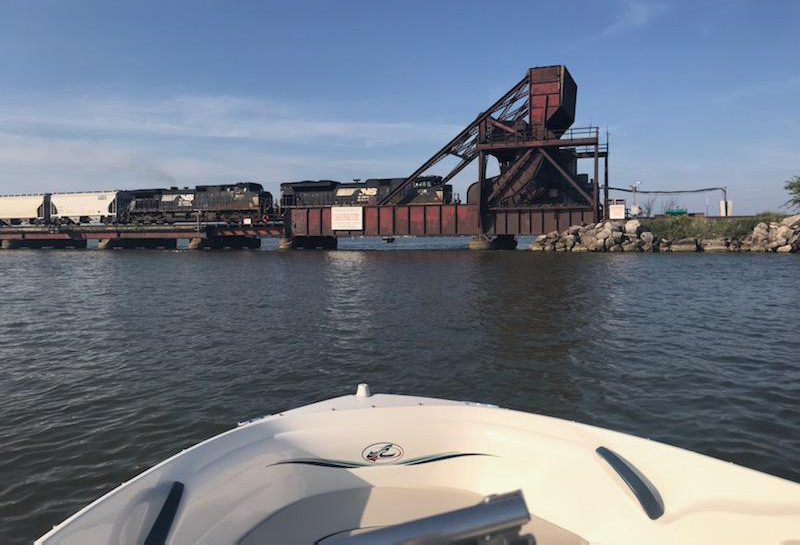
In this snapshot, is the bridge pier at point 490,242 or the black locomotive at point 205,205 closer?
the bridge pier at point 490,242

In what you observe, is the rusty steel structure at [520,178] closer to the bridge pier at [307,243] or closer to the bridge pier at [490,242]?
the bridge pier at [490,242]

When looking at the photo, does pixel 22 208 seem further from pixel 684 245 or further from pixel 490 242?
pixel 684 245

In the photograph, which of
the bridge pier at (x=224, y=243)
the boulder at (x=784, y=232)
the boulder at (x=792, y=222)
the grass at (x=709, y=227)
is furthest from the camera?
the bridge pier at (x=224, y=243)

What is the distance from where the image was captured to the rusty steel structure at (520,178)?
47.2 m

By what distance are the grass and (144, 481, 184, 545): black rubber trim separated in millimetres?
51773

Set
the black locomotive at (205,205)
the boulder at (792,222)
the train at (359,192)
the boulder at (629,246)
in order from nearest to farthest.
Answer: the boulder at (792,222) < the boulder at (629,246) < the train at (359,192) < the black locomotive at (205,205)

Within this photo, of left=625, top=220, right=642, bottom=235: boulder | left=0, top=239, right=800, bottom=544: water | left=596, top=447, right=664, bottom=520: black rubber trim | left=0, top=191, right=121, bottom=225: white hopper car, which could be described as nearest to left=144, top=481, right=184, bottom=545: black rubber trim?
left=596, top=447, right=664, bottom=520: black rubber trim

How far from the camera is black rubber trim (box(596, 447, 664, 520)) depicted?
333cm

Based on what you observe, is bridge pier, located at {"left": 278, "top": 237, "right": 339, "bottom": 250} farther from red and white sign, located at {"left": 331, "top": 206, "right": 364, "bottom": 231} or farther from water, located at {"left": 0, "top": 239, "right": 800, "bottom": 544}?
water, located at {"left": 0, "top": 239, "right": 800, "bottom": 544}

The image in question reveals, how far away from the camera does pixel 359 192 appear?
56156 mm

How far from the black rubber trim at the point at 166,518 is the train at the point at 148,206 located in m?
58.8

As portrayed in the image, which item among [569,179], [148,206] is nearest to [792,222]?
[569,179]

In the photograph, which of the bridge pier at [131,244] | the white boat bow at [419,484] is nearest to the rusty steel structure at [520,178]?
the bridge pier at [131,244]

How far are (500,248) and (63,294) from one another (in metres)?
40.4
